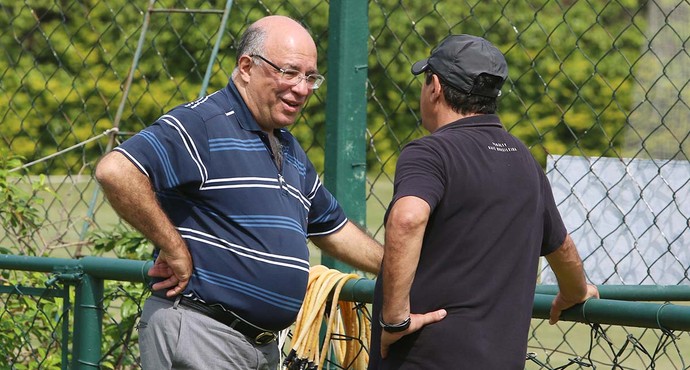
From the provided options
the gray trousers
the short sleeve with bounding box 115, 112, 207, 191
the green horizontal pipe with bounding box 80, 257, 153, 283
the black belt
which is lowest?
the gray trousers

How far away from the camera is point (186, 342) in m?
3.02

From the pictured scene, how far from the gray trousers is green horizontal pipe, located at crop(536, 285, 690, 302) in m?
0.92

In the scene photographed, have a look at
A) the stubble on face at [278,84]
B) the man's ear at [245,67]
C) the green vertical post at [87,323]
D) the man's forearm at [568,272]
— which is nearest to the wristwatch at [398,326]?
the man's forearm at [568,272]

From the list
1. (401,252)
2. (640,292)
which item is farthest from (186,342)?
(640,292)

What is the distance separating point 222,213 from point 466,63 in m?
0.79

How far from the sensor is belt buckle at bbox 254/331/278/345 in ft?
10.2

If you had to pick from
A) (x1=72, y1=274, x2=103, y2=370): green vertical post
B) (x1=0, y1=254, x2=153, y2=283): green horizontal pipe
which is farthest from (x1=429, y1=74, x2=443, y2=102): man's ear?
(x1=72, y1=274, x2=103, y2=370): green vertical post

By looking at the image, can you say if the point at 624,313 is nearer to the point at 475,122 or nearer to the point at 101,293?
the point at 475,122

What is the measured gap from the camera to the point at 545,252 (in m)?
2.94

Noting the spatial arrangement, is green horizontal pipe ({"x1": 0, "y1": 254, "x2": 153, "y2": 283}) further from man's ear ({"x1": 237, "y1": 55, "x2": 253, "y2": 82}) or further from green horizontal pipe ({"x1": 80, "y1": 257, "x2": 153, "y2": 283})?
man's ear ({"x1": 237, "y1": 55, "x2": 253, "y2": 82})

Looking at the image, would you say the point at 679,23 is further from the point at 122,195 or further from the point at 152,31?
the point at 152,31

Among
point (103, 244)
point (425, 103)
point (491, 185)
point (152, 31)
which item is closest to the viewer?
point (491, 185)

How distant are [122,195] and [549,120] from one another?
6572 mm

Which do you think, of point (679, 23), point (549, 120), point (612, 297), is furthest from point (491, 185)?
point (549, 120)
